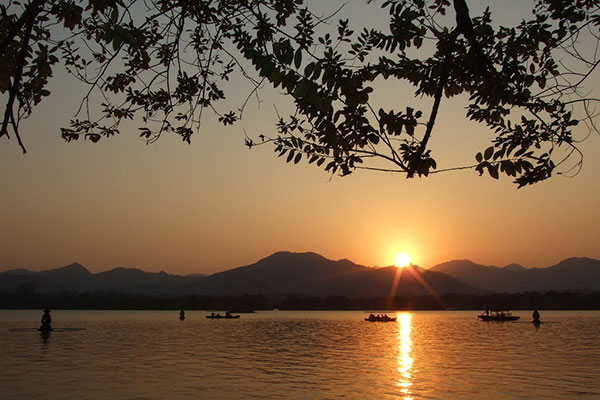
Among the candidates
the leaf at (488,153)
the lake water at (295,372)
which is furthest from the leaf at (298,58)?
the lake water at (295,372)

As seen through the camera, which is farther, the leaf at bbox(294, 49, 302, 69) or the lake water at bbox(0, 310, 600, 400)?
the lake water at bbox(0, 310, 600, 400)

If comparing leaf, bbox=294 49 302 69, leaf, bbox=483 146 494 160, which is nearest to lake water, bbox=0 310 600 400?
leaf, bbox=483 146 494 160

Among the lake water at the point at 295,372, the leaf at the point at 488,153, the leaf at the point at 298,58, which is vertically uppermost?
the leaf at the point at 298,58

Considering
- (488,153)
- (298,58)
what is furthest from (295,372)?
(298,58)

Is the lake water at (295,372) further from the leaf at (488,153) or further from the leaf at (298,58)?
the leaf at (298,58)

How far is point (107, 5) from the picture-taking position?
5.57 metres

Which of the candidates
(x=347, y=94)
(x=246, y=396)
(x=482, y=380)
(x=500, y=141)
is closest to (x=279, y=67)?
(x=347, y=94)

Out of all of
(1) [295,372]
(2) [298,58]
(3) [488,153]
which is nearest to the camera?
(2) [298,58]

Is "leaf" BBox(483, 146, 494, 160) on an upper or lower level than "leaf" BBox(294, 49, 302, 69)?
lower

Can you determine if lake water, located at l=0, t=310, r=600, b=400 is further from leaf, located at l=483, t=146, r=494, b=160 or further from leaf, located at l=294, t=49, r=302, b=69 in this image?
leaf, located at l=294, t=49, r=302, b=69

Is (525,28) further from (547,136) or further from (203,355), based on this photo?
(203,355)

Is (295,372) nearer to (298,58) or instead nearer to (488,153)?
(488,153)

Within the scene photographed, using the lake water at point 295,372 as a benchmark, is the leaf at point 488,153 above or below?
above

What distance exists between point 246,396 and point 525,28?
27.6 metres
